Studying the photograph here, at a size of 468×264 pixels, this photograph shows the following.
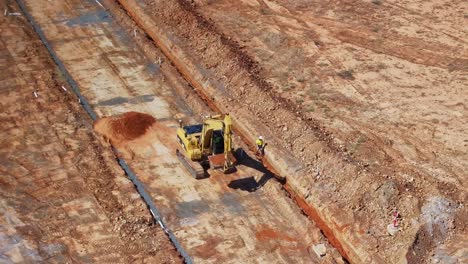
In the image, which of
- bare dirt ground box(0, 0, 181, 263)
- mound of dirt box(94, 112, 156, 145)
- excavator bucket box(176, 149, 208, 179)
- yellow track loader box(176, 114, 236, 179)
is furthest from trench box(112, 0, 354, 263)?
bare dirt ground box(0, 0, 181, 263)

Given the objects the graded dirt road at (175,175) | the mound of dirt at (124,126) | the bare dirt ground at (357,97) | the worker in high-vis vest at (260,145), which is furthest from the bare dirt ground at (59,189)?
the bare dirt ground at (357,97)

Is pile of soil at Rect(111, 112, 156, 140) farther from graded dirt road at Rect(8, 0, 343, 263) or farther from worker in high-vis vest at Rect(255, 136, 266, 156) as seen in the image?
worker in high-vis vest at Rect(255, 136, 266, 156)

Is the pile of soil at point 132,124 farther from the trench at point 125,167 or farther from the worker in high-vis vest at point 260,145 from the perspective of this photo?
the worker in high-vis vest at point 260,145

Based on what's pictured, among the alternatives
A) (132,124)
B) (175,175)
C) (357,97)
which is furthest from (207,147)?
(357,97)

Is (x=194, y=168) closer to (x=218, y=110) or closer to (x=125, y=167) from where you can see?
(x=125, y=167)

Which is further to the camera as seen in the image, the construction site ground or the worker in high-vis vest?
the worker in high-vis vest
